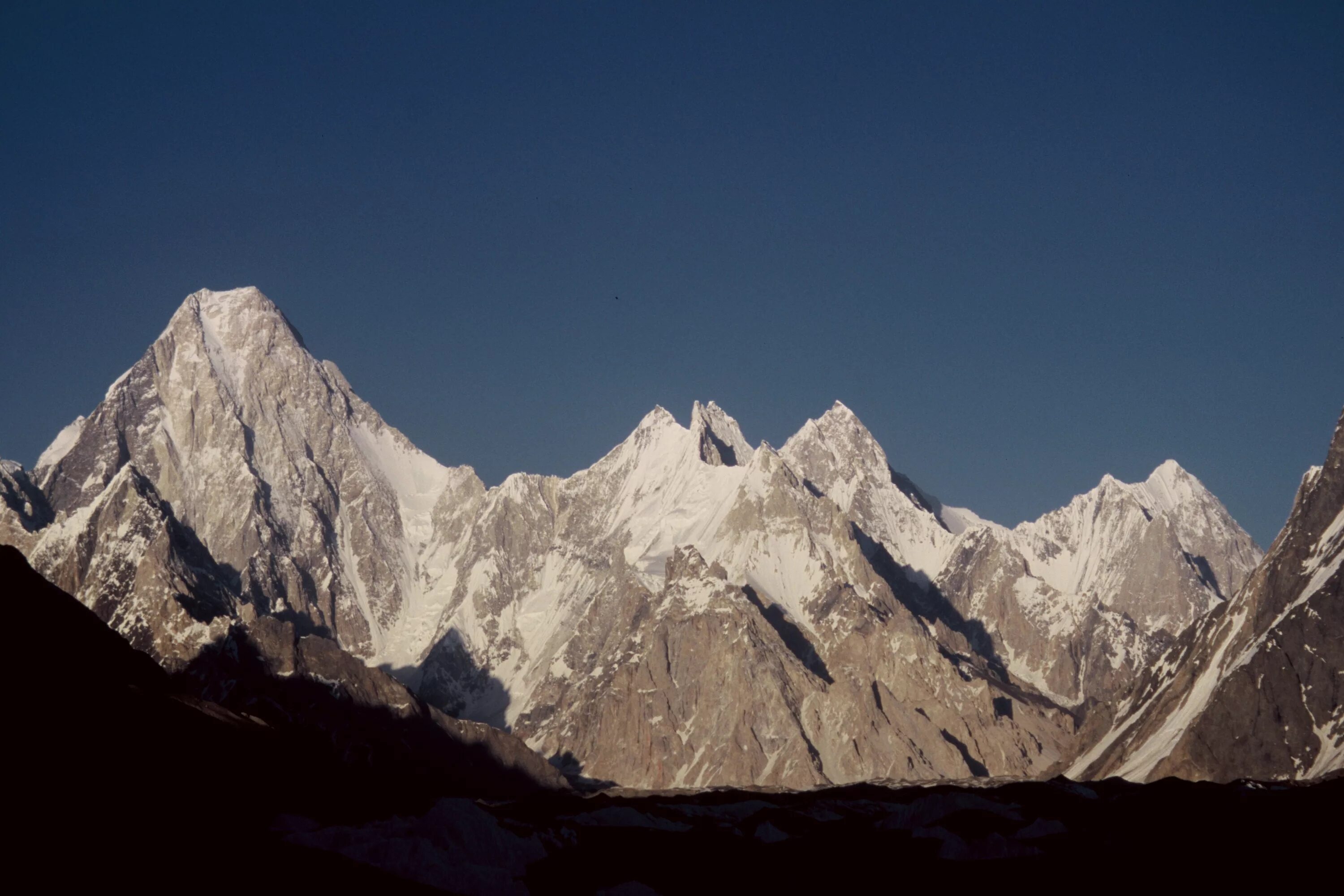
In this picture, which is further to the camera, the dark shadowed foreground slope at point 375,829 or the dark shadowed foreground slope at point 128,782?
the dark shadowed foreground slope at point 375,829

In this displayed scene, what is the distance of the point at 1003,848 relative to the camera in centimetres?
14150

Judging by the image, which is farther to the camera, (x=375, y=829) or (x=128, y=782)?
(x=375, y=829)

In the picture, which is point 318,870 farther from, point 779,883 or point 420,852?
point 779,883

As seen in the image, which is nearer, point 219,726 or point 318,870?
point 318,870

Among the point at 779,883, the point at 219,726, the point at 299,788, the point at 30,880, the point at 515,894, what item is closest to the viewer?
the point at 30,880

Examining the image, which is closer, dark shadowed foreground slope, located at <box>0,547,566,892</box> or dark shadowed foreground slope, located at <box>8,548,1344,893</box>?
dark shadowed foreground slope, located at <box>0,547,566,892</box>

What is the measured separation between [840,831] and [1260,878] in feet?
187

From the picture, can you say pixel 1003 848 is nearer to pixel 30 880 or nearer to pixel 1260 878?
pixel 1260 878

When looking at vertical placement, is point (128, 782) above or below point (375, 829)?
above

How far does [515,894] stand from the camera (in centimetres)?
12275

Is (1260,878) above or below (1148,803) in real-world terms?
below

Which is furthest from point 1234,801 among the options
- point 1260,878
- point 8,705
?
point 8,705

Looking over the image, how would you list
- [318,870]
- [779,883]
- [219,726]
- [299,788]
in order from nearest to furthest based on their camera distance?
1. [318,870]
2. [779,883]
3. [299,788]
4. [219,726]

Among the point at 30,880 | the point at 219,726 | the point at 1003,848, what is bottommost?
the point at 30,880
